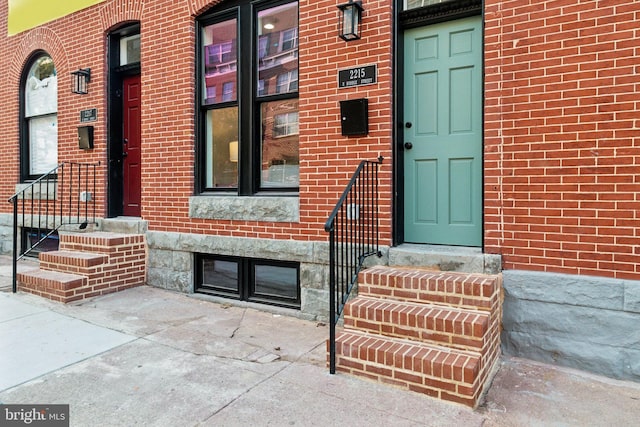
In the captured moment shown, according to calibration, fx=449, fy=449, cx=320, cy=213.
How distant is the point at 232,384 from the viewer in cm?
304

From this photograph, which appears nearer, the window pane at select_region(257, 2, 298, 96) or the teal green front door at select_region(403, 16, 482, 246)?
the teal green front door at select_region(403, 16, 482, 246)

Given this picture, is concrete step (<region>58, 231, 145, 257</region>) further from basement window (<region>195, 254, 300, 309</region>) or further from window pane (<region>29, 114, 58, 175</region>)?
window pane (<region>29, 114, 58, 175</region>)

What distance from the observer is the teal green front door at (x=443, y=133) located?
3.92 m

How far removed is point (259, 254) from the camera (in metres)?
4.81

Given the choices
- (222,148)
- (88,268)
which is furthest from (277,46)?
(88,268)

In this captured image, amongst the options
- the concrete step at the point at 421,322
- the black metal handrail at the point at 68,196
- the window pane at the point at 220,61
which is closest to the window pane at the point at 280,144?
the window pane at the point at 220,61

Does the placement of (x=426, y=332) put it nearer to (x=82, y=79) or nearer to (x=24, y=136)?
(x=82, y=79)

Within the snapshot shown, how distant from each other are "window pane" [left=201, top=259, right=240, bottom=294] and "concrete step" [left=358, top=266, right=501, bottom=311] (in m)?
1.97

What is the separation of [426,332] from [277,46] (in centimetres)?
344

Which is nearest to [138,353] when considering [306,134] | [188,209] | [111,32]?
[188,209]

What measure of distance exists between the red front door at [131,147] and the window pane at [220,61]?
138cm

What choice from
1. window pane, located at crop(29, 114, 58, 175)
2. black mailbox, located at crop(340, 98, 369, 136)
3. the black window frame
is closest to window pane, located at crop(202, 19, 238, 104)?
black mailbox, located at crop(340, 98, 369, 136)

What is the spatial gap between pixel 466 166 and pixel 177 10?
155 inches

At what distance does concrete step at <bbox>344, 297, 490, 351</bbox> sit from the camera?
116 inches
